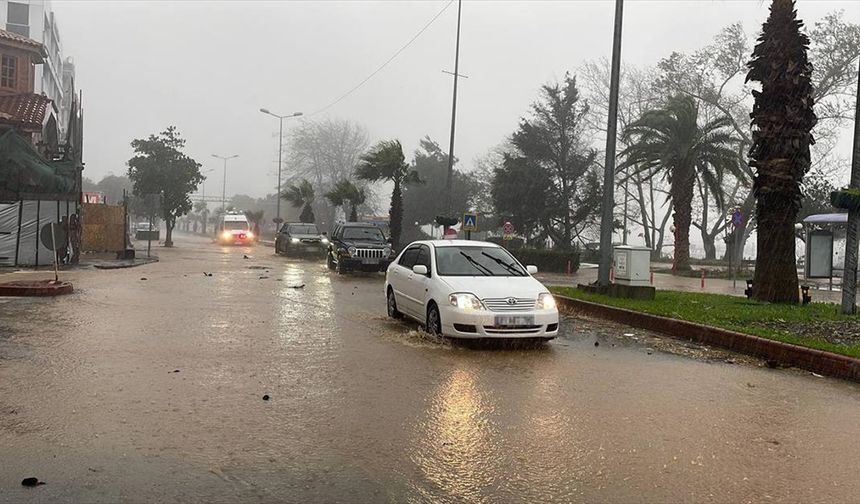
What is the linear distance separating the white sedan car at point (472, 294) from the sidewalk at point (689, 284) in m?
11.0

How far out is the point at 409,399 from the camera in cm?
618

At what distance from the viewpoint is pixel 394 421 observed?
545cm

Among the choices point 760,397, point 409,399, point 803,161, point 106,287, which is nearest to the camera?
point 409,399

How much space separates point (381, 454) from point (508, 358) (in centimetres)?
404

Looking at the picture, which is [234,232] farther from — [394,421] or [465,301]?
[394,421]

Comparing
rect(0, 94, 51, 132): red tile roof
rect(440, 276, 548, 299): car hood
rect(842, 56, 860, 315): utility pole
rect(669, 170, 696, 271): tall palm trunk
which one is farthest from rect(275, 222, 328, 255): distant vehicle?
rect(842, 56, 860, 315): utility pole

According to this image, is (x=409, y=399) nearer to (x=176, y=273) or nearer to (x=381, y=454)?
(x=381, y=454)

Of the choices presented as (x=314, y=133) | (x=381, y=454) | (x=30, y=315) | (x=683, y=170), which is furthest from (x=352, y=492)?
(x=314, y=133)

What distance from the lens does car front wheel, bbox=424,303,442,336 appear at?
943cm

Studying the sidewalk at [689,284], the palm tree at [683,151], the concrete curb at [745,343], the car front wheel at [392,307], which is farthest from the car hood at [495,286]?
the palm tree at [683,151]

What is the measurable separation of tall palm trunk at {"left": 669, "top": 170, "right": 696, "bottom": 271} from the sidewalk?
3.83 meters

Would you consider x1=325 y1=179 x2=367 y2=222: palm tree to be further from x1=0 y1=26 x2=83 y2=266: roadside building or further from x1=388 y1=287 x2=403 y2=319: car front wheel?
x1=388 y1=287 x2=403 y2=319: car front wheel

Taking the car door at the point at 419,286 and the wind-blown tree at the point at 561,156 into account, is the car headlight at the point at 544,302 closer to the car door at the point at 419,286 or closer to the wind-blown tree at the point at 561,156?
the car door at the point at 419,286

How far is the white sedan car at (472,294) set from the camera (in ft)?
29.2
